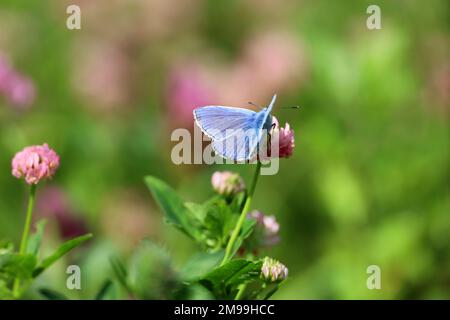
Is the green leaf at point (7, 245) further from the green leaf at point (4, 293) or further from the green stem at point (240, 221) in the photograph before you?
the green stem at point (240, 221)

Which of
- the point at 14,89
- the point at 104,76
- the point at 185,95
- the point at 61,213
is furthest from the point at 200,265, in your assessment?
the point at 104,76

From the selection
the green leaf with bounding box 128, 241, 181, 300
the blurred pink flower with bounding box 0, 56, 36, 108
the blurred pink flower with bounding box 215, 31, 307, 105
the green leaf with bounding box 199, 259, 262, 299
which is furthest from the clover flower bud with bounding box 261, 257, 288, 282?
the blurred pink flower with bounding box 215, 31, 307, 105

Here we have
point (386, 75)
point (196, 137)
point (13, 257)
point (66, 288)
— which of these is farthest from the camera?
point (386, 75)

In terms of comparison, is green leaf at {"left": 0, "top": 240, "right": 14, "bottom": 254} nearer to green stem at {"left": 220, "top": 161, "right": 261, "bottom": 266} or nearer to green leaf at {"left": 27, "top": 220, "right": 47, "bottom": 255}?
green leaf at {"left": 27, "top": 220, "right": 47, "bottom": 255}

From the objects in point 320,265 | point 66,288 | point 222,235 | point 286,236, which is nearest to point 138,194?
point 286,236

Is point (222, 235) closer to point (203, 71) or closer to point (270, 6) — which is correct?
point (203, 71)

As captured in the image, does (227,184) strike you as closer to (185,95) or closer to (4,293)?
(4,293)
